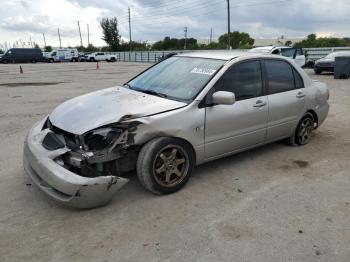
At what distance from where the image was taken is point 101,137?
3.62 m

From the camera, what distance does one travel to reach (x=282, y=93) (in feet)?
17.0

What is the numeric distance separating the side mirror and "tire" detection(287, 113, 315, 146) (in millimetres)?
1996

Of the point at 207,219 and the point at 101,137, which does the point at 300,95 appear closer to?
the point at 207,219

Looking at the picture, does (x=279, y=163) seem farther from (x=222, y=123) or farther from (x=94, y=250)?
(x=94, y=250)

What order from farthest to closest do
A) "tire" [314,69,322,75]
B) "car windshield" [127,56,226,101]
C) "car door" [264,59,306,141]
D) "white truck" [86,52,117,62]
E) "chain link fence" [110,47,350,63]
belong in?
1. "white truck" [86,52,117,62]
2. "chain link fence" [110,47,350,63]
3. "tire" [314,69,322,75]
4. "car door" [264,59,306,141]
5. "car windshield" [127,56,226,101]

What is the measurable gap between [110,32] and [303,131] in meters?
80.6

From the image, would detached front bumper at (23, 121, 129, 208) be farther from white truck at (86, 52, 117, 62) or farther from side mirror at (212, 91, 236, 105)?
white truck at (86, 52, 117, 62)

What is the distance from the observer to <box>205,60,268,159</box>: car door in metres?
4.30

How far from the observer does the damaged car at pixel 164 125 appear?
3543 mm

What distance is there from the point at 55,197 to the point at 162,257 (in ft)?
4.06

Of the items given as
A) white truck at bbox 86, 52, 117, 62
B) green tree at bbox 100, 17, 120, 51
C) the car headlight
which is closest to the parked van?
white truck at bbox 86, 52, 117, 62

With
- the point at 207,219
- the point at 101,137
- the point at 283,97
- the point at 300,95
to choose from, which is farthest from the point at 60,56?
the point at 207,219

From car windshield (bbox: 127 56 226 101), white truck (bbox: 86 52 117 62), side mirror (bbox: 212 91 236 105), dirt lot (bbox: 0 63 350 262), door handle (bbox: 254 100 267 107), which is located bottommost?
white truck (bbox: 86 52 117 62)

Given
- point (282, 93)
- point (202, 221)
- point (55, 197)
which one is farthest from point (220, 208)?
point (282, 93)
